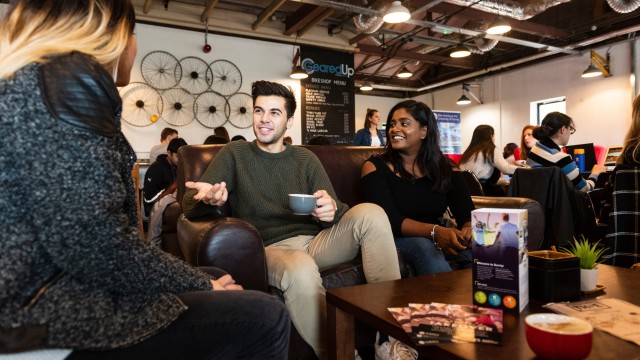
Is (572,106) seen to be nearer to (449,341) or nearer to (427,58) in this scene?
(427,58)

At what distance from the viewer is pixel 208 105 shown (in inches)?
261

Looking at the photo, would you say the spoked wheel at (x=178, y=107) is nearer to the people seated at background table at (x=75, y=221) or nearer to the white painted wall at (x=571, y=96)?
the people seated at background table at (x=75, y=221)

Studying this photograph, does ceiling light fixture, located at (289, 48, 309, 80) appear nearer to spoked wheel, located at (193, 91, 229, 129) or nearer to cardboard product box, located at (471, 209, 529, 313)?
spoked wheel, located at (193, 91, 229, 129)

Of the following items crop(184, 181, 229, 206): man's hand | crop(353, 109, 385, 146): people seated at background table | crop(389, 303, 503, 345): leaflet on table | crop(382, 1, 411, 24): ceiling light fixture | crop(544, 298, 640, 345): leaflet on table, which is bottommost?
crop(544, 298, 640, 345): leaflet on table

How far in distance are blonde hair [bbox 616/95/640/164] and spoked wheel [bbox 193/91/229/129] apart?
542 cm

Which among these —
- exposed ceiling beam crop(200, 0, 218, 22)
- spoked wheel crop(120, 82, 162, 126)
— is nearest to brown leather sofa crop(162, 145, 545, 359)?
spoked wheel crop(120, 82, 162, 126)

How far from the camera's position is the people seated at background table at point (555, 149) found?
3750mm

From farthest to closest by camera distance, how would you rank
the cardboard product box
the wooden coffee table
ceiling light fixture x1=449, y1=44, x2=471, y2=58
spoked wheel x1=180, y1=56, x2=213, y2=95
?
ceiling light fixture x1=449, y1=44, x2=471, y2=58
spoked wheel x1=180, y1=56, x2=213, y2=95
the cardboard product box
the wooden coffee table

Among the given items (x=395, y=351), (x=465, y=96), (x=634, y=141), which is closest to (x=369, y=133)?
(x=634, y=141)

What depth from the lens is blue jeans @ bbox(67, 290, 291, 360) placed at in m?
0.81

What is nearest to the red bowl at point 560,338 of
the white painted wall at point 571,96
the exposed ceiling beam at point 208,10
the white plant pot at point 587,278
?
the white plant pot at point 587,278

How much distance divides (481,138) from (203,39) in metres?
4.18

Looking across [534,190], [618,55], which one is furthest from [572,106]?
[534,190]

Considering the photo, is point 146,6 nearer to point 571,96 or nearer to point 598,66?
point 598,66
